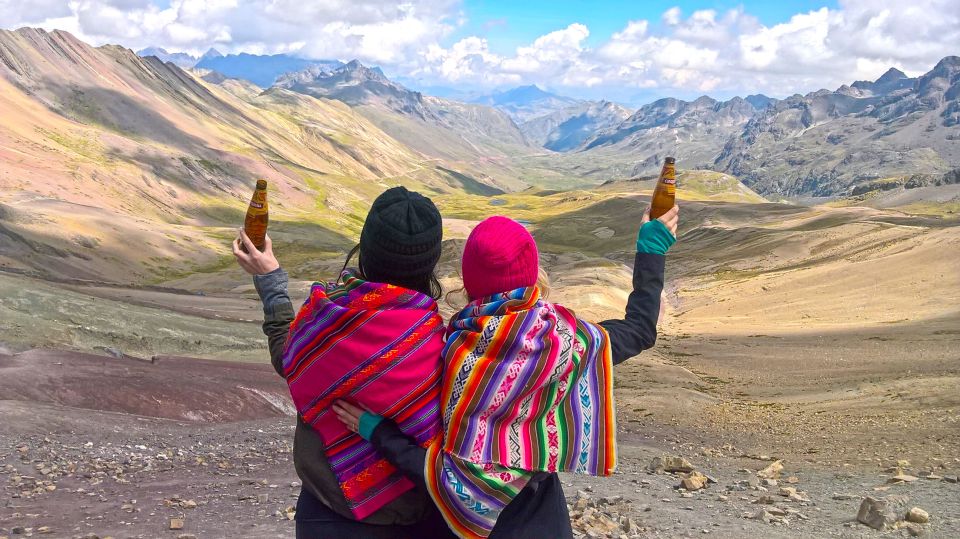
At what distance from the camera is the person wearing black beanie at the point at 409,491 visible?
426 centimetres

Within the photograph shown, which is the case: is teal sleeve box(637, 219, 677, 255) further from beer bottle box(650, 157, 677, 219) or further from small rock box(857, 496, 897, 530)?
small rock box(857, 496, 897, 530)

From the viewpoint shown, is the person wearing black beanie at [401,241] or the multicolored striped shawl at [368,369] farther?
the person wearing black beanie at [401,241]

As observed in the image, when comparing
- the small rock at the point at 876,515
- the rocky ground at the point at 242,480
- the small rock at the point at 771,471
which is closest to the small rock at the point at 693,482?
the rocky ground at the point at 242,480

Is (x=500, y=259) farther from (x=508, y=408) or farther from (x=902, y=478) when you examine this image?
(x=902, y=478)

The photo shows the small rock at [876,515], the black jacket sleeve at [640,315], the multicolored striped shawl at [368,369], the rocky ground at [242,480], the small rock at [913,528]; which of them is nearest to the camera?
the multicolored striped shawl at [368,369]

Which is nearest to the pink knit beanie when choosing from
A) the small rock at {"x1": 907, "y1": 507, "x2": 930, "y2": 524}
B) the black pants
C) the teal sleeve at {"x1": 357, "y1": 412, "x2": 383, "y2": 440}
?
the teal sleeve at {"x1": 357, "y1": 412, "x2": 383, "y2": 440}

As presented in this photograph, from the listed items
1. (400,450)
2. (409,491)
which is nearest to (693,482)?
(409,491)

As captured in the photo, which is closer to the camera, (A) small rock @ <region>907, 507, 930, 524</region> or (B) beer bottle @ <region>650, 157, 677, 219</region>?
(B) beer bottle @ <region>650, 157, 677, 219</region>

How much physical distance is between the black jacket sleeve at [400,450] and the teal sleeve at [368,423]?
0.06 feet

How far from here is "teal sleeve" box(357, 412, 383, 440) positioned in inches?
163

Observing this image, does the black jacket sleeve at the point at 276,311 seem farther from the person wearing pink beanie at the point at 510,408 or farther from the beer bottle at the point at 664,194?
the beer bottle at the point at 664,194

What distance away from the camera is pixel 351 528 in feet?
14.0

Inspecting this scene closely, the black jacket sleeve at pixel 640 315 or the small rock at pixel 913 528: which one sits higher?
the black jacket sleeve at pixel 640 315

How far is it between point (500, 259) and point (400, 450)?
1.18 m
